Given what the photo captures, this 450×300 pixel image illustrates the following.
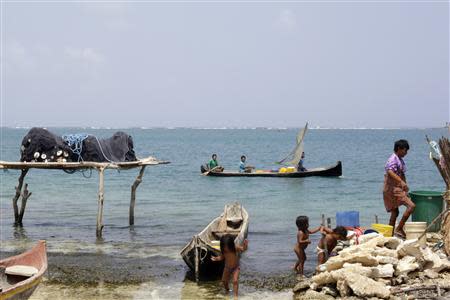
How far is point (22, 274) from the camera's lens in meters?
8.56

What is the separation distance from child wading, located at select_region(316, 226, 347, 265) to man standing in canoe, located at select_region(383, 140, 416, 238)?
4.36 ft

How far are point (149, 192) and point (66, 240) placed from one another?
12.6 metres

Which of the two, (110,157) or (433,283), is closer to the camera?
(433,283)

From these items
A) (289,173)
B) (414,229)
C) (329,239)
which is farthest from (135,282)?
(289,173)

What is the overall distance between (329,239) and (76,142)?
7.57 meters

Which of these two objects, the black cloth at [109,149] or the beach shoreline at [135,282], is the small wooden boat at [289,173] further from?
the beach shoreline at [135,282]

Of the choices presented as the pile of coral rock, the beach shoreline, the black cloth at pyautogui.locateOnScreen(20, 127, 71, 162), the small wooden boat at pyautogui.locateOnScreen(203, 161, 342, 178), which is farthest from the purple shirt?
the small wooden boat at pyautogui.locateOnScreen(203, 161, 342, 178)

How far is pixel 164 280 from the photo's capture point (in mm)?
10648

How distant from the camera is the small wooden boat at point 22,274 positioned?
745cm

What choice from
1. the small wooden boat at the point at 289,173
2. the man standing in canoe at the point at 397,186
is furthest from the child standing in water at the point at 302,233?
the small wooden boat at the point at 289,173

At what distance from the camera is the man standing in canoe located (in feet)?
32.8

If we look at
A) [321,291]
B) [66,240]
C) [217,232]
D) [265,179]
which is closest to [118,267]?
[217,232]

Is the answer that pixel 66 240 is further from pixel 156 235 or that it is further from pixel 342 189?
pixel 342 189

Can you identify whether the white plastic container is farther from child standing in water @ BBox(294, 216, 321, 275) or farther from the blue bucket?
child standing in water @ BBox(294, 216, 321, 275)
